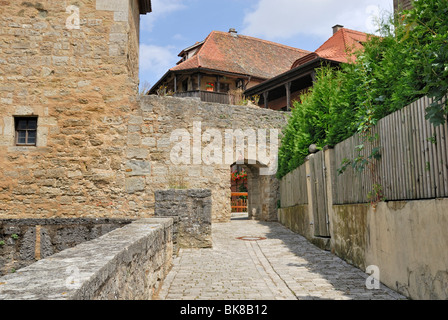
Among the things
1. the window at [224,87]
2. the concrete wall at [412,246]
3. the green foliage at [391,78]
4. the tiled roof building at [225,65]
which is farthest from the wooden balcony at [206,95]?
the concrete wall at [412,246]

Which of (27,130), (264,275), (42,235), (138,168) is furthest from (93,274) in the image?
(27,130)

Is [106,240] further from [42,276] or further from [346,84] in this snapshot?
[346,84]

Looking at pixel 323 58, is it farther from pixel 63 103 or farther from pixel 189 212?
pixel 189 212

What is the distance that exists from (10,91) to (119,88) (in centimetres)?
259

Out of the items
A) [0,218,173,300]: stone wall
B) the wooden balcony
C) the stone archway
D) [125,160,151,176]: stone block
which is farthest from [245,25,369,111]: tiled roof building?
[0,218,173,300]: stone wall

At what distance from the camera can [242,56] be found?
90.7 ft

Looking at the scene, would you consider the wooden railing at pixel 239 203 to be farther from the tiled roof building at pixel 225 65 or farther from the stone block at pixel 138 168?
the stone block at pixel 138 168

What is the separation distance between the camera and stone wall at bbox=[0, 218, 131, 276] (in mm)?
5598

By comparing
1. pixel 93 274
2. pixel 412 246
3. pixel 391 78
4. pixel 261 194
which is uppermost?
pixel 391 78

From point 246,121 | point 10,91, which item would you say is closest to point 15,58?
point 10,91

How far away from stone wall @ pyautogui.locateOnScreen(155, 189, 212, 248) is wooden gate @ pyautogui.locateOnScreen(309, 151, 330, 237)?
7.11 ft

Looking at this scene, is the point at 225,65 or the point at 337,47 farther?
the point at 225,65

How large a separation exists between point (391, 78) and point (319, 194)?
10.9 ft

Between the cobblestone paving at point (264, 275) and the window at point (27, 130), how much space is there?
5.18 meters
